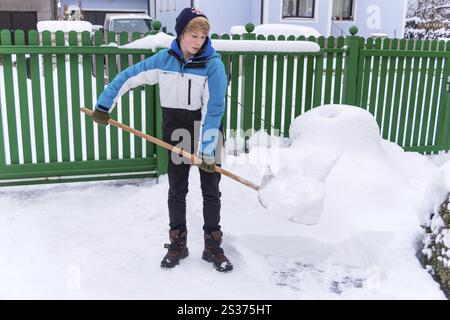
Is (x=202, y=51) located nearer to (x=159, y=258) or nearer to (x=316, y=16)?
(x=159, y=258)

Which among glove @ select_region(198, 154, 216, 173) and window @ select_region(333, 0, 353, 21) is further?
window @ select_region(333, 0, 353, 21)

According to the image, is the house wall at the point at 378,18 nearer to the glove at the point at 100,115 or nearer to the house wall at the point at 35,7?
the house wall at the point at 35,7

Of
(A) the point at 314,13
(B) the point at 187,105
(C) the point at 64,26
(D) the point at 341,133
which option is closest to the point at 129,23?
(C) the point at 64,26

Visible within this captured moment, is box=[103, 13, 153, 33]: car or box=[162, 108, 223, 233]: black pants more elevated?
box=[103, 13, 153, 33]: car

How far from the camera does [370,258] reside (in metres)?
3.77

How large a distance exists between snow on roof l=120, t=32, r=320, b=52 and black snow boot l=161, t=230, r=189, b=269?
211cm

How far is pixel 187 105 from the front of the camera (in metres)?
3.46

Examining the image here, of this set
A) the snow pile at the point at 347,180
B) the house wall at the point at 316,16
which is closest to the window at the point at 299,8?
the house wall at the point at 316,16

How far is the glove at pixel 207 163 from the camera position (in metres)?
3.37

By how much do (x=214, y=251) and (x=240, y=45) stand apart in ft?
8.18

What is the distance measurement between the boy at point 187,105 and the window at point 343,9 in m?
18.1

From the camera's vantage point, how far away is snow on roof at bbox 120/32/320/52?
4976mm

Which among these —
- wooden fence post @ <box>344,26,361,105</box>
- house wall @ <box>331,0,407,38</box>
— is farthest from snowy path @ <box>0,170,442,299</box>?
house wall @ <box>331,0,407,38</box>

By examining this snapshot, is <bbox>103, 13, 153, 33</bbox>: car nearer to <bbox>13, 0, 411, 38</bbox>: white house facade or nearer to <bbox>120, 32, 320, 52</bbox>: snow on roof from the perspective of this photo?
<bbox>13, 0, 411, 38</bbox>: white house facade
